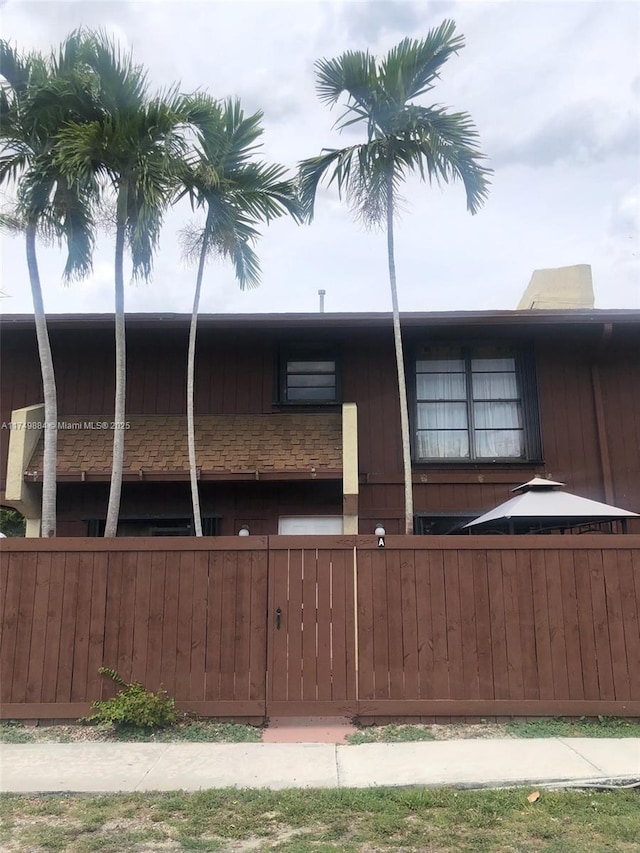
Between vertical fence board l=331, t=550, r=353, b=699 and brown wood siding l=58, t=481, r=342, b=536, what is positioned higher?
brown wood siding l=58, t=481, r=342, b=536

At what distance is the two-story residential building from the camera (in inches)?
370

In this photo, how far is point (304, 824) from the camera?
155 inches

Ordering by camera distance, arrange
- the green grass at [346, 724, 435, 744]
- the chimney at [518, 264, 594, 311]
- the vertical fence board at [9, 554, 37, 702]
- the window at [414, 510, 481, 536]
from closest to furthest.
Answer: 1. the green grass at [346, 724, 435, 744]
2. the vertical fence board at [9, 554, 37, 702]
3. the window at [414, 510, 481, 536]
4. the chimney at [518, 264, 594, 311]

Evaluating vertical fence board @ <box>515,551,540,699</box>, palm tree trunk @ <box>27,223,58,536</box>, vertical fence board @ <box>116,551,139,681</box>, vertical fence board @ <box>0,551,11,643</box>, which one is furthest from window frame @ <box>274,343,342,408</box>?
vertical fence board @ <box>0,551,11,643</box>

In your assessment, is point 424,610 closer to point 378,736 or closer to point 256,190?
point 378,736

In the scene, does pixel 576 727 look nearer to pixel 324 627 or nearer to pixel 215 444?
pixel 324 627

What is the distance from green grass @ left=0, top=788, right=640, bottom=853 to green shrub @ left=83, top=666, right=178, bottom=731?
134cm

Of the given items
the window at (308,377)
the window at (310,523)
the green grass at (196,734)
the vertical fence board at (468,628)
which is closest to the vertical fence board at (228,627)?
the green grass at (196,734)

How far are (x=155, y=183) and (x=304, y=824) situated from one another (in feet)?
21.3

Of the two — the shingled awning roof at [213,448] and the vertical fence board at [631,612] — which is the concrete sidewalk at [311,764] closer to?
the vertical fence board at [631,612]

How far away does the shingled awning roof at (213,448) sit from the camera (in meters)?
8.98

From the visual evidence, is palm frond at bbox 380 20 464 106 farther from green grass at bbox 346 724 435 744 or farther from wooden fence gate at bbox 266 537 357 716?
green grass at bbox 346 724 435 744

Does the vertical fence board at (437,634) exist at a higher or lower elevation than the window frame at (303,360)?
lower

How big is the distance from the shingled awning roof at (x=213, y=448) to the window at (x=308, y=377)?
396mm
